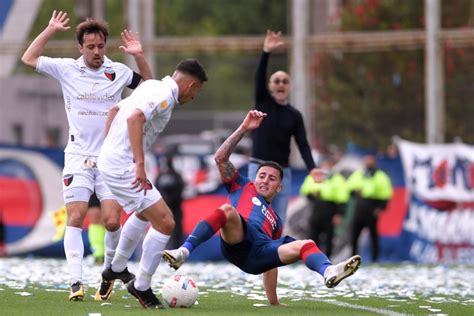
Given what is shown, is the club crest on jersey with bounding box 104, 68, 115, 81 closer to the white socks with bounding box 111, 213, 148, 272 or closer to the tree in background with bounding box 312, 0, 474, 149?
the white socks with bounding box 111, 213, 148, 272

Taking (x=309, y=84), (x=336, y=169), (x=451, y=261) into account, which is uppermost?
(x=309, y=84)

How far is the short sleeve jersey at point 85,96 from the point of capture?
498 inches

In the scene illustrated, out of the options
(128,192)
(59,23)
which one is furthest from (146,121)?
(59,23)

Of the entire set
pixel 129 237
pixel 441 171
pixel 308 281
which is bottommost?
pixel 308 281

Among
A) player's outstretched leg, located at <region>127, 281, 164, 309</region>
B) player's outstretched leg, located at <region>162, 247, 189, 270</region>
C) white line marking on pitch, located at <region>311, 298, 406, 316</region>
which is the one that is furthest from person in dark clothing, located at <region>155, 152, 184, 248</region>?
player's outstretched leg, located at <region>162, 247, 189, 270</region>

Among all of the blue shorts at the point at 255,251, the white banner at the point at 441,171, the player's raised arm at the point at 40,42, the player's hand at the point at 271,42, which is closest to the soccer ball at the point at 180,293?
the blue shorts at the point at 255,251

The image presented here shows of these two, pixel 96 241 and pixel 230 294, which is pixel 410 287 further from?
pixel 96 241

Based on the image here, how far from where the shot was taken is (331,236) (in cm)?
2552

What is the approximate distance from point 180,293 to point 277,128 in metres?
3.74

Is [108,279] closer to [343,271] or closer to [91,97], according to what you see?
[91,97]

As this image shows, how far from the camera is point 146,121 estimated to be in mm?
11070

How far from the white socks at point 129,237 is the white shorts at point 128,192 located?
0.37m

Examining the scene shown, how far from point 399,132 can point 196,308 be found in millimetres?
15695

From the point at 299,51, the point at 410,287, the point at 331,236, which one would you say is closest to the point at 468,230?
the point at 331,236
